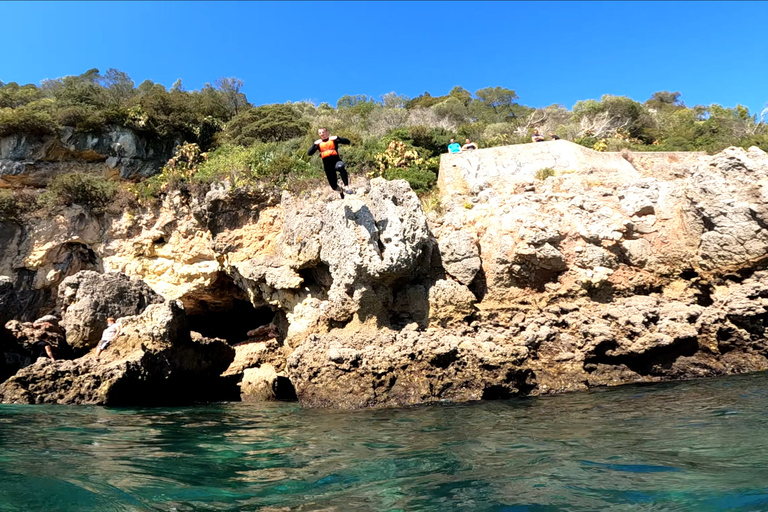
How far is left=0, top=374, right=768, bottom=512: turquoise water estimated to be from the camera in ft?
12.7

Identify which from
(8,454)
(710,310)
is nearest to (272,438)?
(8,454)

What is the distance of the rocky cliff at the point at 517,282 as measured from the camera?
30.7 feet

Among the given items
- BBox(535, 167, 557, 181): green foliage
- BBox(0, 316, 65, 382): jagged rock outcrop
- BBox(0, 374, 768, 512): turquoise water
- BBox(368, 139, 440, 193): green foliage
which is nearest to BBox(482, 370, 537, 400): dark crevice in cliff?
BBox(0, 374, 768, 512): turquoise water

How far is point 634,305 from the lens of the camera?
33.2ft

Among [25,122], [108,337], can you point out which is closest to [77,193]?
[25,122]

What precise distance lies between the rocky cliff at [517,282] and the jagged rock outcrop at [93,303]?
2.04 metres

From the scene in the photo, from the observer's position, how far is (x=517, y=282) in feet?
35.9

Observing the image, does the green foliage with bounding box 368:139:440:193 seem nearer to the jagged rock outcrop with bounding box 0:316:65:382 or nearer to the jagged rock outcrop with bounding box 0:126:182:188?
the jagged rock outcrop with bounding box 0:126:182:188

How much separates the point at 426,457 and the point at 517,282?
21.0ft

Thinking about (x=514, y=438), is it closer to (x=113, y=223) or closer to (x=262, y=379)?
(x=262, y=379)

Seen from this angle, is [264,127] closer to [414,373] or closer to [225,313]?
[225,313]

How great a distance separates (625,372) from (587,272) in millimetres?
2287

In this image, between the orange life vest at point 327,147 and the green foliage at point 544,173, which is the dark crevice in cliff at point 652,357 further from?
the orange life vest at point 327,147

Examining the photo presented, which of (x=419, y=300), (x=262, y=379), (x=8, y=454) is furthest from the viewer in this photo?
(x=262, y=379)
